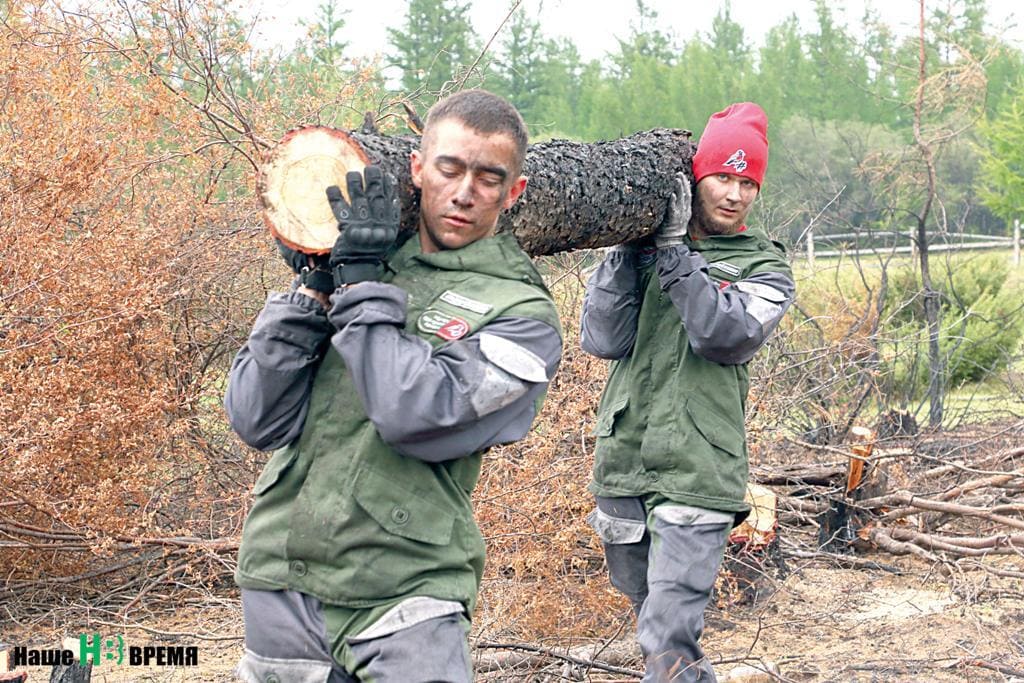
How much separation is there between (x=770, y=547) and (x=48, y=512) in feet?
12.1

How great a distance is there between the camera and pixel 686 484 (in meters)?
3.48

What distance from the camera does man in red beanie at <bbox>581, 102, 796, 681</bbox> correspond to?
11.3ft

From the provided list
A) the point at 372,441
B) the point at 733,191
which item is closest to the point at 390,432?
the point at 372,441

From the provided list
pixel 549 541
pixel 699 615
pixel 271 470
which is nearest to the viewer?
pixel 271 470

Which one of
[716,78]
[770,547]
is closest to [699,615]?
[770,547]

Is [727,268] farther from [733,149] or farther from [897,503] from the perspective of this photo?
[897,503]

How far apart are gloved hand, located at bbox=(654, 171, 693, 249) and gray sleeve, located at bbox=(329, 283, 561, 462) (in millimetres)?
1428

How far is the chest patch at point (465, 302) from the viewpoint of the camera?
235cm

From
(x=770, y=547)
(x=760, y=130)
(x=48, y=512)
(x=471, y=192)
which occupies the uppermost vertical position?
(x=760, y=130)

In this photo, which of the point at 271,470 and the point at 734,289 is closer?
the point at 271,470

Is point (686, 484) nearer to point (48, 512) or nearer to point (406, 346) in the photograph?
point (406, 346)

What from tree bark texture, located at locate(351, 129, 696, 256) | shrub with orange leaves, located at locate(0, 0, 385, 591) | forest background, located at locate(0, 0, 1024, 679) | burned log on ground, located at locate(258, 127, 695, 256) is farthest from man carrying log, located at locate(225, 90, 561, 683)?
shrub with orange leaves, located at locate(0, 0, 385, 591)

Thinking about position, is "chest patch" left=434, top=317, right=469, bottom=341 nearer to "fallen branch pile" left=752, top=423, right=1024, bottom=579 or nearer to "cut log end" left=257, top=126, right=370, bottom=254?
"cut log end" left=257, top=126, right=370, bottom=254

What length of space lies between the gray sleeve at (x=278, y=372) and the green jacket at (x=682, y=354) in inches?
59.1
